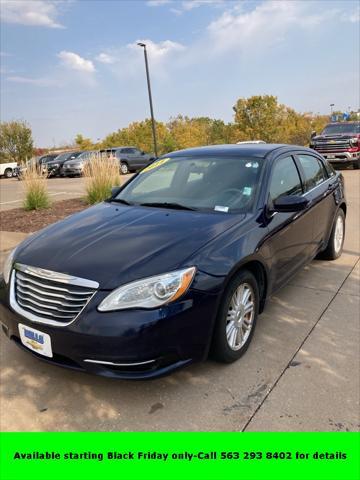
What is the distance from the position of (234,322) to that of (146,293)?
2.72 ft

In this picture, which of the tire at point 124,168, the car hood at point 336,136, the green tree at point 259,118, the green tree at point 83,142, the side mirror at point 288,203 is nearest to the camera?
the side mirror at point 288,203

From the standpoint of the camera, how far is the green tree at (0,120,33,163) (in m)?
35.1

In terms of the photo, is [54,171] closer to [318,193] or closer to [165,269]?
[318,193]

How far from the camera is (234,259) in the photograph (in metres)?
2.78

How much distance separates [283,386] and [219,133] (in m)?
40.4

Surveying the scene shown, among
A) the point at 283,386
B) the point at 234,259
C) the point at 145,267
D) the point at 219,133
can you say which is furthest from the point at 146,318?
the point at 219,133

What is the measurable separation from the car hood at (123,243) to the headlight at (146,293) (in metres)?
0.05

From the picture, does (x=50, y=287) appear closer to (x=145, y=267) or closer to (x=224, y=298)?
(x=145, y=267)

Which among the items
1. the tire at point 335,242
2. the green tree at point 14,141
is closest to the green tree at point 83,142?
the green tree at point 14,141

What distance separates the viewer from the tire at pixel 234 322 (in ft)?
8.95

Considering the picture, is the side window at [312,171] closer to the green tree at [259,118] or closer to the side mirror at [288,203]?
Result: the side mirror at [288,203]

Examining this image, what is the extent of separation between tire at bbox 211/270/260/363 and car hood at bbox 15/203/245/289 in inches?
15.1

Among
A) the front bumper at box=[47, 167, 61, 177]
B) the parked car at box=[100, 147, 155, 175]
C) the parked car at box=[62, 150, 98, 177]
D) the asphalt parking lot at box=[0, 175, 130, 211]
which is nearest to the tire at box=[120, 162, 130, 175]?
the parked car at box=[100, 147, 155, 175]

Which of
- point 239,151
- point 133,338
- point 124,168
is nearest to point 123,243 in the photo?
point 133,338
